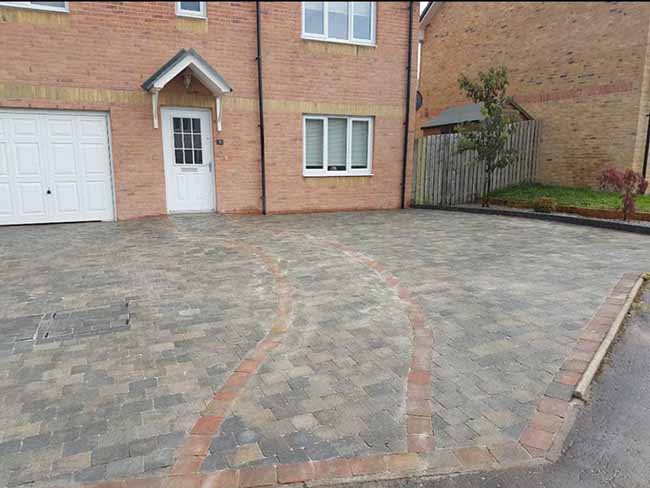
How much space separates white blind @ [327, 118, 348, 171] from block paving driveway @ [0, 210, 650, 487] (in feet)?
18.0

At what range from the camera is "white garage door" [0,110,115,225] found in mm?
9127

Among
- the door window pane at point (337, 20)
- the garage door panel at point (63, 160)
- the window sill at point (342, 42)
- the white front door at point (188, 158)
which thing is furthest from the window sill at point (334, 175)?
the garage door panel at point (63, 160)

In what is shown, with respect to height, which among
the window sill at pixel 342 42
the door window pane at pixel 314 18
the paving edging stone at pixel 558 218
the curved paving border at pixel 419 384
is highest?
the door window pane at pixel 314 18

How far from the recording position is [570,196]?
12.6 m

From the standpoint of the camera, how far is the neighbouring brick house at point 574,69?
12898 millimetres

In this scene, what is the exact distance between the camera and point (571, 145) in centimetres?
1445

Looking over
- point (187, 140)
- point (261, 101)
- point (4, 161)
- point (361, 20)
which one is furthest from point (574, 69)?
point (4, 161)

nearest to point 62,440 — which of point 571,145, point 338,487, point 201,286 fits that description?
point 338,487

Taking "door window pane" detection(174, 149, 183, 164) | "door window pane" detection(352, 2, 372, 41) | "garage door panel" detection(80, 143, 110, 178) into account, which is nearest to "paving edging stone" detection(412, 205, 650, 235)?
"door window pane" detection(352, 2, 372, 41)

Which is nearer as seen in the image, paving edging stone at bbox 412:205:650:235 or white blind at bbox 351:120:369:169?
paving edging stone at bbox 412:205:650:235

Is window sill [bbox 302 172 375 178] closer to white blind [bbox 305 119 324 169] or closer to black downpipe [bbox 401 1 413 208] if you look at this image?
white blind [bbox 305 119 324 169]

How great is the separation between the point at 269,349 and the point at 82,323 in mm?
1867

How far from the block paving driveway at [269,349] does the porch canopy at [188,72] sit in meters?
3.76

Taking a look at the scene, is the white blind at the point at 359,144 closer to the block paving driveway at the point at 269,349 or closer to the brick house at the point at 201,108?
the brick house at the point at 201,108
